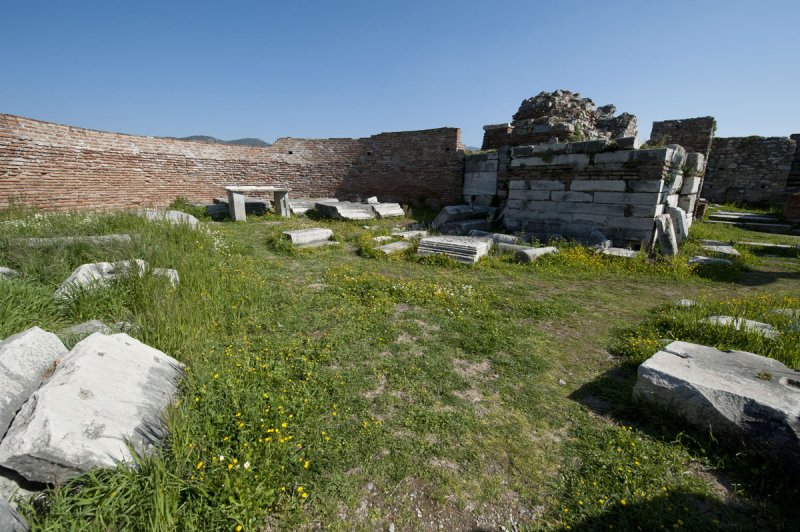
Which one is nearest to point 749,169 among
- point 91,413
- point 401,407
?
point 401,407

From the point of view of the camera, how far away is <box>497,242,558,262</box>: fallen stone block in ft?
21.8

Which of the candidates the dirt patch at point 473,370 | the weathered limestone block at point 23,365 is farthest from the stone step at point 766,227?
the weathered limestone block at point 23,365

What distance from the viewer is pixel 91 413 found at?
1895mm

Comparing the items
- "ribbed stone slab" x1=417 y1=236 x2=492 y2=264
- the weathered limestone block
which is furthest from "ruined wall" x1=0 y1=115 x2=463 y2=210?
the weathered limestone block

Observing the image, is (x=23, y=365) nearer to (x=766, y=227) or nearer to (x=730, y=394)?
(x=730, y=394)

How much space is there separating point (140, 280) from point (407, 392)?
3188 millimetres

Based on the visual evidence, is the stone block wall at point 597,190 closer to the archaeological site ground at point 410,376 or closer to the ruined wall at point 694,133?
the archaeological site ground at point 410,376

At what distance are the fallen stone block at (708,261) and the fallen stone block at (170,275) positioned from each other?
332 inches

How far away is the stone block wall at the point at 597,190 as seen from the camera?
22.7ft

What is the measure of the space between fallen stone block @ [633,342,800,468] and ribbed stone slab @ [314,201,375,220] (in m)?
9.17

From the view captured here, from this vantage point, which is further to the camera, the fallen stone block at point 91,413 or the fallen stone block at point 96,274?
the fallen stone block at point 96,274

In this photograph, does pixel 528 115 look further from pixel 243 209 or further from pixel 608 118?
pixel 243 209

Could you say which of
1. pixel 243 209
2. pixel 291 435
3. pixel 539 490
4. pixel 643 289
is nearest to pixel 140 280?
pixel 291 435

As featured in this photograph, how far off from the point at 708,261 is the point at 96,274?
9.59m
